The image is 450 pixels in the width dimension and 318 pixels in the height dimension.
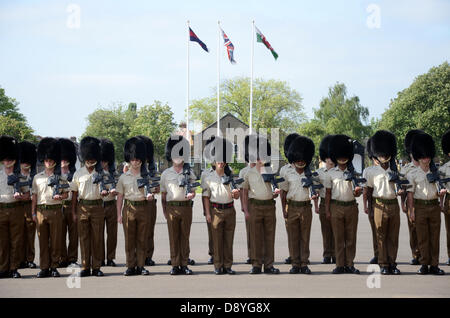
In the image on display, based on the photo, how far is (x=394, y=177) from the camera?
8656 millimetres

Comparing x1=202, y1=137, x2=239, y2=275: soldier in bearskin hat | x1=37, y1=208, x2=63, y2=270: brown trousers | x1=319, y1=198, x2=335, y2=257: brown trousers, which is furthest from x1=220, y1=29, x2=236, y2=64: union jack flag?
x1=37, y1=208, x2=63, y2=270: brown trousers

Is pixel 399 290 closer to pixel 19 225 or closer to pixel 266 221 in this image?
pixel 266 221

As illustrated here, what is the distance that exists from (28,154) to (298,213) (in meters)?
4.60

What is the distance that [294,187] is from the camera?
892 cm

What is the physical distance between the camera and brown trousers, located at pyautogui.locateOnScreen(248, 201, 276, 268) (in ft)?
28.8

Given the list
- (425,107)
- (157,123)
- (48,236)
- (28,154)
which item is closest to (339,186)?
(48,236)

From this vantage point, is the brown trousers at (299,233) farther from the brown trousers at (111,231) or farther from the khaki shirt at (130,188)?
the brown trousers at (111,231)

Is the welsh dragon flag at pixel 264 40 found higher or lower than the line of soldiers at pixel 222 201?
higher

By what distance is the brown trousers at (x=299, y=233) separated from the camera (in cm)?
876

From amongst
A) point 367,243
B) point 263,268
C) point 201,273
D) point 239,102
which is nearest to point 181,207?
point 201,273

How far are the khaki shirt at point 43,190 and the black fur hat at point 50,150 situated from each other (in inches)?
14.5

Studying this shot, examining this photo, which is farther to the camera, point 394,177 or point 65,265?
point 65,265

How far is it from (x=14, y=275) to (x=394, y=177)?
19.1ft

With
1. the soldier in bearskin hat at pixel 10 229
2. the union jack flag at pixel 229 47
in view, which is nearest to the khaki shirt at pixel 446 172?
the soldier in bearskin hat at pixel 10 229
